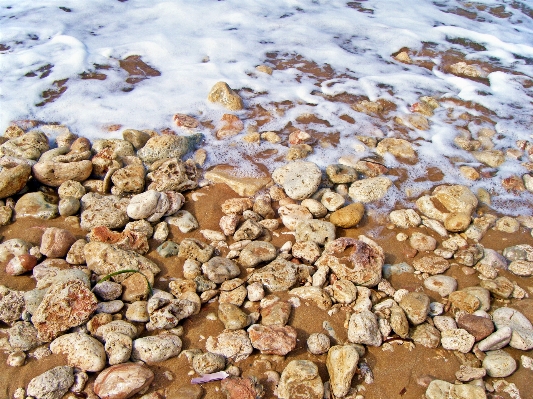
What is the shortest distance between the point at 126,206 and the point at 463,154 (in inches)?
140

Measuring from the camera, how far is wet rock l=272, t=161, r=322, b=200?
156 inches

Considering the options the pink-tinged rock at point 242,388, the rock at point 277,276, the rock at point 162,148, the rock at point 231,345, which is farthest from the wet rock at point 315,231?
the rock at point 162,148

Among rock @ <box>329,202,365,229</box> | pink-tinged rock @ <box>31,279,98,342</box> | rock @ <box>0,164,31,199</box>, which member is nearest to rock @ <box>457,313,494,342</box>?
rock @ <box>329,202,365,229</box>

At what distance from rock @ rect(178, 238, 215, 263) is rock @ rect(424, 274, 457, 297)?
171cm

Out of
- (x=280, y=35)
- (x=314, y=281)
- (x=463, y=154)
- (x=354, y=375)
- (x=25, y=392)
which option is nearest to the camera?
(x=25, y=392)

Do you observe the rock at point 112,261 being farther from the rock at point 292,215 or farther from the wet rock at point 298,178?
the wet rock at point 298,178

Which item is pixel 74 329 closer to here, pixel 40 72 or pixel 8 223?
pixel 8 223

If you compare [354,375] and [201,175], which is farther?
[201,175]

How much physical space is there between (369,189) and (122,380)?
8.74 ft

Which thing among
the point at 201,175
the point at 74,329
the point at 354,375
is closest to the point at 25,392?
the point at 74,329

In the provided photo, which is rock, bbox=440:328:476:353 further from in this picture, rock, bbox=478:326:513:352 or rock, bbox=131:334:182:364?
rock, bbox=131:334:182:364

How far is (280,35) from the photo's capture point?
22.7 feet

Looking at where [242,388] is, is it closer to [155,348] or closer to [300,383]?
[300,383]

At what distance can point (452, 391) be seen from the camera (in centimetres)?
264
